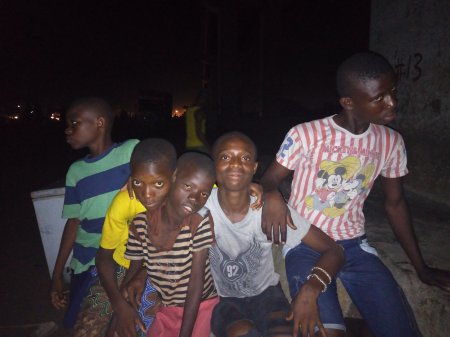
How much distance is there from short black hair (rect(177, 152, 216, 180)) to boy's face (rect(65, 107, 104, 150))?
79 centimetres

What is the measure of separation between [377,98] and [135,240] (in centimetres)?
173

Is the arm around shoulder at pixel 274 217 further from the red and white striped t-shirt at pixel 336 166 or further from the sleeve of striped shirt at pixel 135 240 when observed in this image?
the sleeve of striped shirt at pixel 135 240

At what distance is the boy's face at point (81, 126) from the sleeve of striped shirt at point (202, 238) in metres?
1.08

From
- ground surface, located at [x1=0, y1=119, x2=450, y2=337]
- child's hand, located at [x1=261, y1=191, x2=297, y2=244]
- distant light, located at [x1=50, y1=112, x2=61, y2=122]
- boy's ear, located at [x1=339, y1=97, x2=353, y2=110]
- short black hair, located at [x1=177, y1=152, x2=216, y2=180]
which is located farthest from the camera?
distant light, located at [x1=50, y1=112, x2=61, y2=122]

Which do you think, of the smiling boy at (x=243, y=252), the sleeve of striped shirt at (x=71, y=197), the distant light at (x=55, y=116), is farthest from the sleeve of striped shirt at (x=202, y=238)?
the distant light at (x=55, y=116)

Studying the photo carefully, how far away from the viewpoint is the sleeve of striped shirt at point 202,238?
6.15 feet

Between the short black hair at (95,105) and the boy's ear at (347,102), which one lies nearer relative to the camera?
the boy's ear at (347,102)

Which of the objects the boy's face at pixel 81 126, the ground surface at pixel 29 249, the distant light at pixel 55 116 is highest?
the distant light at pixel 55 116

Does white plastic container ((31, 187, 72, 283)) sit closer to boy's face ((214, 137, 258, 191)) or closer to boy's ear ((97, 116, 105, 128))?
boy's ear ((97, 116, 105, 128))

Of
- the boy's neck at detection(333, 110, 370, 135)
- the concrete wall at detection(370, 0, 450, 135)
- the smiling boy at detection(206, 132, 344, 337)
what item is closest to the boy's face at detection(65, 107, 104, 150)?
the smiling boy at detection(206, 132, 344, 337)

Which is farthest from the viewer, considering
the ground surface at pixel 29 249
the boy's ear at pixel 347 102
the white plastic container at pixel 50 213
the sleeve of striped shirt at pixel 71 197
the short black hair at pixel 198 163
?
the white plastic container at pixel 50 213

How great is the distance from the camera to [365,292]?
187cm

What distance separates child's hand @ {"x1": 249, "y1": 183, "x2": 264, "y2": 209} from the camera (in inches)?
75.6

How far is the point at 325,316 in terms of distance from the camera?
1.70 m
